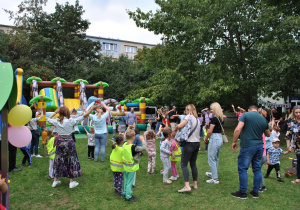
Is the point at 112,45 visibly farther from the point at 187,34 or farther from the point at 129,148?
the point at 129,148

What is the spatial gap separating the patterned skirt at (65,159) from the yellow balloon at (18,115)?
157cm

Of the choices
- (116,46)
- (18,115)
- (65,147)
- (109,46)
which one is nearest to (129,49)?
(116,46)

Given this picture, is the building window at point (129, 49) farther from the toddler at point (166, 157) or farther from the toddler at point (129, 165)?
the toddler at point (129, 165)

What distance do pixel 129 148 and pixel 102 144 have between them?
306 cm

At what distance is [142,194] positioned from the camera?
4.88 metres

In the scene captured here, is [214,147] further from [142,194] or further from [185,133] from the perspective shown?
[142,194]

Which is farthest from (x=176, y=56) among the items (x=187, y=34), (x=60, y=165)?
(x=60, y=165)

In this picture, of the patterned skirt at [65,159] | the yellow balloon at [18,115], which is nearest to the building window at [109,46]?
the patterned skirt at [65,159]

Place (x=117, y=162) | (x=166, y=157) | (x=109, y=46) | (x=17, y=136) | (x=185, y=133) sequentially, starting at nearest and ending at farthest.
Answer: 1. (x=17, y=136)
2. (x=117, y=162)
3. (x=185, y=133)
4. (x=166, y=157)
5. (x=109, y=46)

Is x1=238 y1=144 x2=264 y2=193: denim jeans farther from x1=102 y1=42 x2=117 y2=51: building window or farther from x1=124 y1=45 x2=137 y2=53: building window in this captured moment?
x1=124 y1=45 x2=137 y2=53: building window

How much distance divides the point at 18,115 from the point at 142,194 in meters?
2.76

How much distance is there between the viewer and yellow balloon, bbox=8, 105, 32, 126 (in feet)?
11.0

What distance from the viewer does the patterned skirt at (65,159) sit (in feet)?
16.4

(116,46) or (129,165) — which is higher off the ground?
(116,46)
